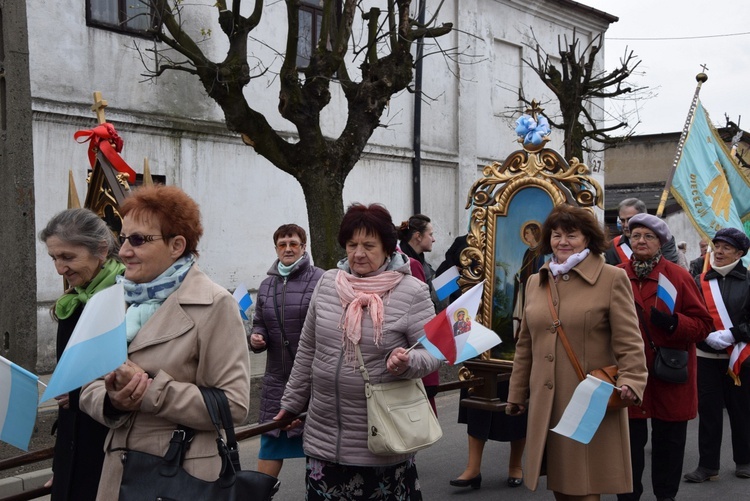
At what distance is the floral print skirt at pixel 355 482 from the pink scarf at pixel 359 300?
521 millimetres

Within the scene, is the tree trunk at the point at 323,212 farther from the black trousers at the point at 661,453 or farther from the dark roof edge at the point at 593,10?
the dark roof edge at the point at 593,10

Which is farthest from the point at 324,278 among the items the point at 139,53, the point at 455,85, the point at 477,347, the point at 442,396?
the point at 455,85

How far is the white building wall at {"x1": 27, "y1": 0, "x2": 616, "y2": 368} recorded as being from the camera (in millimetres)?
12812

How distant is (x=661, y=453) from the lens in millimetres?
5973

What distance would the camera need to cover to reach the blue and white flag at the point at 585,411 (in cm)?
445

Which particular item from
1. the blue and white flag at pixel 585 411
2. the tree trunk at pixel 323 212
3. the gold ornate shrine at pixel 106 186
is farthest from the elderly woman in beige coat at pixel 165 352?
the tree trunk at pixel 323 212

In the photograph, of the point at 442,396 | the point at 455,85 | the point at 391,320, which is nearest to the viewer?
the point at 391,320

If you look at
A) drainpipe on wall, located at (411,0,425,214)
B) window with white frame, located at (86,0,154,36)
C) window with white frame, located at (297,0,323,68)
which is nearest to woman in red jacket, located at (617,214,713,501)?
window with white frame, located at (86,0,154,36)

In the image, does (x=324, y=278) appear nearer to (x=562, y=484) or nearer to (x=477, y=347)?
(x=477, y=347)

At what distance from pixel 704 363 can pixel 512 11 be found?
15.5 meters

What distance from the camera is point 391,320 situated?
426 cm

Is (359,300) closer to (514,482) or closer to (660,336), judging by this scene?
(660,336)

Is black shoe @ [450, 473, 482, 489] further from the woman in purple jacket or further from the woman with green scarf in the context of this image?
the woman with green scarf

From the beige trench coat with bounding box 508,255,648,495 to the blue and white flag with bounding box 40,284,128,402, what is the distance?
2558mm
